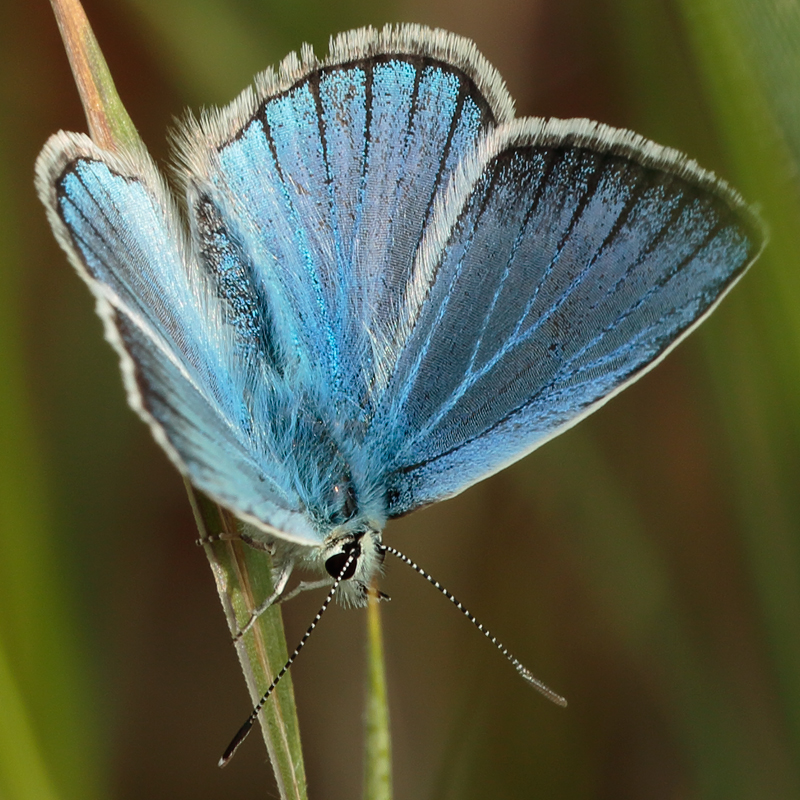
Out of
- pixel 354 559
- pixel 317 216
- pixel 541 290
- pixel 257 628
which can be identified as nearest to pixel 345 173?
pixel 317 216

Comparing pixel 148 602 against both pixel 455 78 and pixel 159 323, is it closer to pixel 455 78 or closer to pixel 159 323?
pixel 159 323

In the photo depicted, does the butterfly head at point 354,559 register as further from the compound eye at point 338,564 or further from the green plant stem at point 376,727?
the green plant stem at point 376,727

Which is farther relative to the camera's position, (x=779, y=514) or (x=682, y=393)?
(x=682, y=393)

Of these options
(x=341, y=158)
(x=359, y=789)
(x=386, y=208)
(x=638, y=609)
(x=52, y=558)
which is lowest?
(x=359, y=789)

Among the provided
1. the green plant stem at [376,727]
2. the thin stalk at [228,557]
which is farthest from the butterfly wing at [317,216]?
the green plant stem at [376,727]

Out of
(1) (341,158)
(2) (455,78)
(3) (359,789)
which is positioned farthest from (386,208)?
(3) (359,789)

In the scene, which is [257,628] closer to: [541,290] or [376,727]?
[376,727]

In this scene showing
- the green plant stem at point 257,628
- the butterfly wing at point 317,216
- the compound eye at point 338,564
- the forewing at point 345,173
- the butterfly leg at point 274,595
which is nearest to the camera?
the green plant stem at point 257,628
